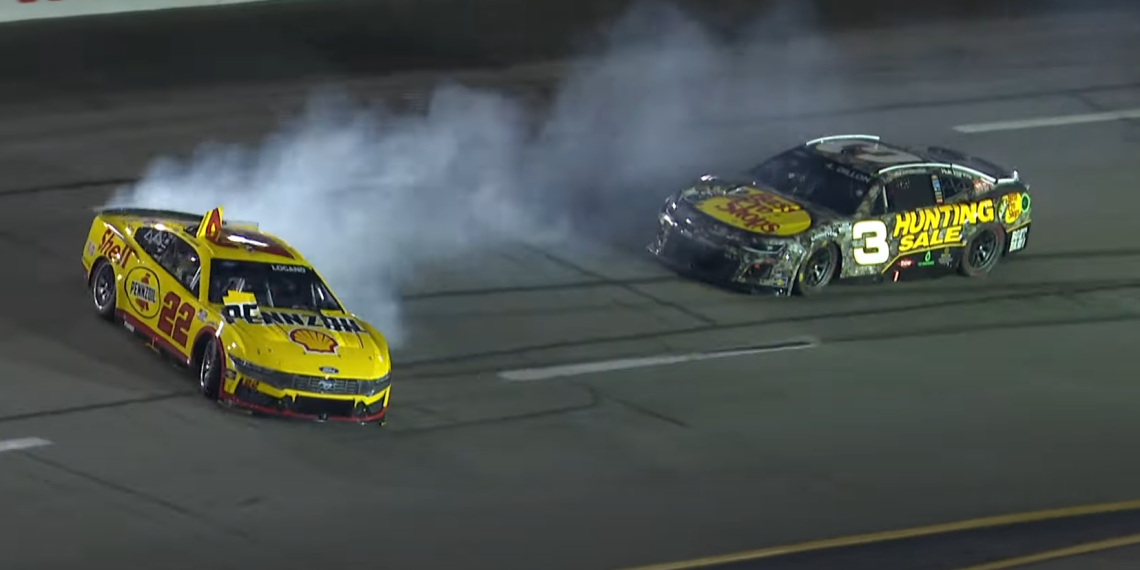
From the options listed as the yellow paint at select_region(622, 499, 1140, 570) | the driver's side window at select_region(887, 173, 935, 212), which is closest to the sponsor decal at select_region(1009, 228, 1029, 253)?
the driver's side window at select_region(887, 173, 935, 212)

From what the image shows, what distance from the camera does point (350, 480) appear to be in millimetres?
14258

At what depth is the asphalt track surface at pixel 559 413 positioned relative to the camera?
528 inches

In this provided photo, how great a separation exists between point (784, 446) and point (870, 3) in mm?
17051

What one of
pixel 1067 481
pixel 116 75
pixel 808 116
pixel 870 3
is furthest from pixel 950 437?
pixel 870 3

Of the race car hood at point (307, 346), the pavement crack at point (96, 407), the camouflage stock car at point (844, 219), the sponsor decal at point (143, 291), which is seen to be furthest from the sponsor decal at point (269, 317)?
the camouflage stock car at point (844, 219)

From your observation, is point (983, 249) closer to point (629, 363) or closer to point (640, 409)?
point (629, 363)

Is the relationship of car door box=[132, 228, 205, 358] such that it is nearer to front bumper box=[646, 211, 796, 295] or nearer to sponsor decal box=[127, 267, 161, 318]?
sponsor decal box=[127, 267, 161, 318]

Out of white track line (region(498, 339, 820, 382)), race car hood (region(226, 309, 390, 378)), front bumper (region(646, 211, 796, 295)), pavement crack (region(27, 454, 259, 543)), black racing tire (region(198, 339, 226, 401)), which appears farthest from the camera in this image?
front bumper (region(646, 211, 796, 295))

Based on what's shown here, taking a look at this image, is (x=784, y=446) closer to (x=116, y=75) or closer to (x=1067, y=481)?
(x=1067, y=481)

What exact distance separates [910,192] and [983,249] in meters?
1.29

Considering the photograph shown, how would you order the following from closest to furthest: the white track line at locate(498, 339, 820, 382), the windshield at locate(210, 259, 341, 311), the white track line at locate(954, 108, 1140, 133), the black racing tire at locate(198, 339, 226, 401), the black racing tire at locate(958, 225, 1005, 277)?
the black racing tire at locate(198, 339, 226, 401), the windshield at locate(210, 259, 341, 311), the white track line at locate(498, 339, 820, 382), the black racing tire at locate(958, 225, 1005, 277), the white track line at locate(954, 108, 1140, 133)

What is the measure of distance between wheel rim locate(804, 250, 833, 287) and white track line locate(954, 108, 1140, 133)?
6.86 meters

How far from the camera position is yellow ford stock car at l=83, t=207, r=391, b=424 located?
1516 centimetres

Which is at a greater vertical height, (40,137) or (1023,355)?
(40,137)
